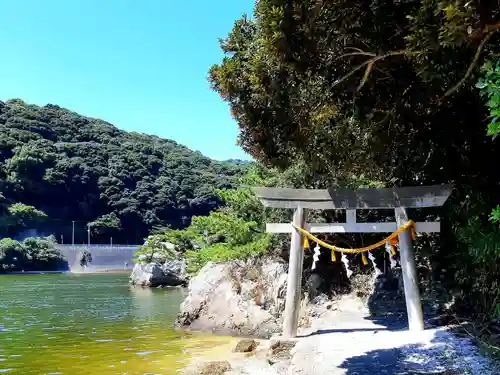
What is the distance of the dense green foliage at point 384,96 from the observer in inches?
177

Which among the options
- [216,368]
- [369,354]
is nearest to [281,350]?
[216,368]

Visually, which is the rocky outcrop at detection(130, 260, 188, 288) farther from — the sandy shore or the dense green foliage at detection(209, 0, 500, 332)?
the dense green foliage at detection(209, 0, 500, 332)

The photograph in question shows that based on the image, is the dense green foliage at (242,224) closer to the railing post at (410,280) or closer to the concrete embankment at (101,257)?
the railing post at (410,280)

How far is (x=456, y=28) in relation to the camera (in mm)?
3789

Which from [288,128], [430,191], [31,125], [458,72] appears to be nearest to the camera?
[458,72]

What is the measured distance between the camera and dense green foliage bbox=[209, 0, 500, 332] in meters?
4.49

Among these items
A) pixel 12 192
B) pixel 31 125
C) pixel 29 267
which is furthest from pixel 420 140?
pixel 31 125

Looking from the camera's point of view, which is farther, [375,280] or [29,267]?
[29,267]

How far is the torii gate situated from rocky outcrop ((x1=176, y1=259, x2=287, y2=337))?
3.61 meters

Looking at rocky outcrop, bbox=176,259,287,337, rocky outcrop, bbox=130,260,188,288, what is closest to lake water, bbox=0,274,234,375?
rocky outcrop, bbox=176,259,287,337

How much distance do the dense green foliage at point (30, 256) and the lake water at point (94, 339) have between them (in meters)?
28.5

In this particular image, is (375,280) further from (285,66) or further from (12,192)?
(12,192)

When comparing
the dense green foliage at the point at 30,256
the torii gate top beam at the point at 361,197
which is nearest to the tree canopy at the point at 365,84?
the torii gate top beam at the point at 361,197

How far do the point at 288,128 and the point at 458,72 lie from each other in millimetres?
2356
